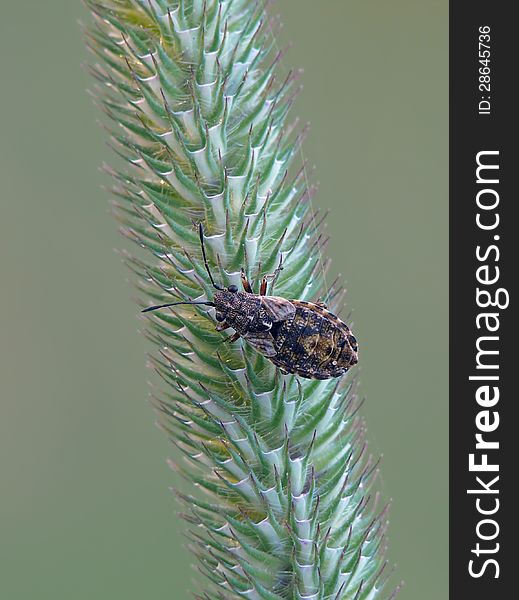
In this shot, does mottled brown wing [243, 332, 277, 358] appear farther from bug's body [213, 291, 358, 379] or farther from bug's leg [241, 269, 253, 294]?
bug's leg [241, 269, 253, 294]

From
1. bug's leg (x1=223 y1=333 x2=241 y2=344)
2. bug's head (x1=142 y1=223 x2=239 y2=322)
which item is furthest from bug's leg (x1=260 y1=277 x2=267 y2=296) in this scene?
bug's leg (x1=223 y1=333 x2=241 y2=344)

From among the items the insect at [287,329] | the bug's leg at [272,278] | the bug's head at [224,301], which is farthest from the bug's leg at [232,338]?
the bug's leg at [272,278]

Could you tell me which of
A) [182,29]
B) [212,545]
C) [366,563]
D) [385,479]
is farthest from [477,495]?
[182,29]

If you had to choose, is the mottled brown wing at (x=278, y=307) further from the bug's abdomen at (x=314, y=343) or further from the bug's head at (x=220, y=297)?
the bug's head at (x=220, y=297)

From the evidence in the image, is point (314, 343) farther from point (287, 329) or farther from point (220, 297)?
point (220, 297)

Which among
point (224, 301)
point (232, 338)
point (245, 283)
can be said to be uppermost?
point (245, 283)

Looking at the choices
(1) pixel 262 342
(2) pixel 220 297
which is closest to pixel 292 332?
(1) pixel 262 342

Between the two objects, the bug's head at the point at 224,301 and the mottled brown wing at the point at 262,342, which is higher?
the bug's head at the point at 224,301
